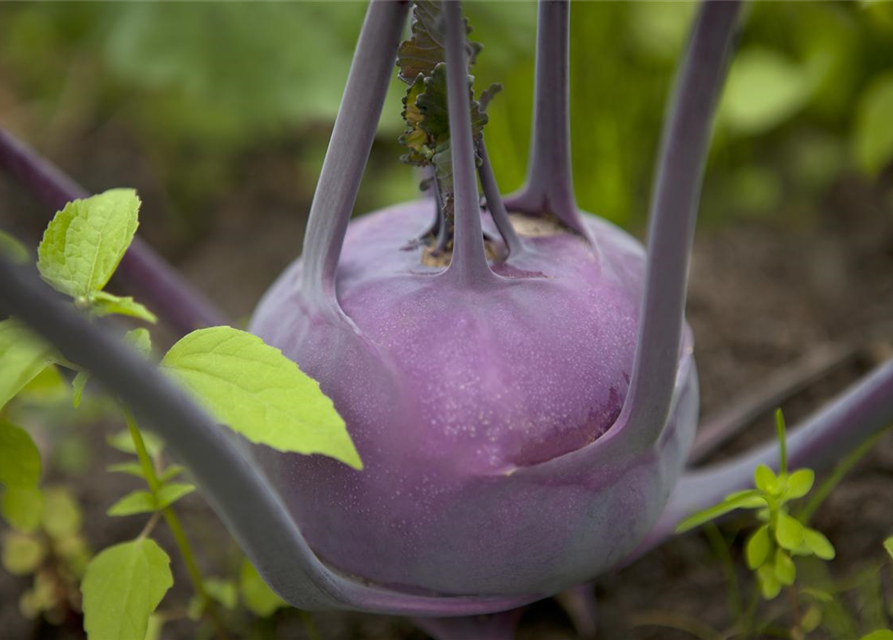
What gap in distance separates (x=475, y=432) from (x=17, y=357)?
280mm

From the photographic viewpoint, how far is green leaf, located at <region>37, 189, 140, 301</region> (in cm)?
61

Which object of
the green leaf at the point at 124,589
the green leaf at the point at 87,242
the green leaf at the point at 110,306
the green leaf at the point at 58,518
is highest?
the green leaf at the point at 87,242

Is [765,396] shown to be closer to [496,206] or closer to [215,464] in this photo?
[496,206]

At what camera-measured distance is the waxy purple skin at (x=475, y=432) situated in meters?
0.60

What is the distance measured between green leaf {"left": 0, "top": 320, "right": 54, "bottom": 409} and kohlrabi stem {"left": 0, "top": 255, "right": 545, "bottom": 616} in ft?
0.13

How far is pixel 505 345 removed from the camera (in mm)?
609

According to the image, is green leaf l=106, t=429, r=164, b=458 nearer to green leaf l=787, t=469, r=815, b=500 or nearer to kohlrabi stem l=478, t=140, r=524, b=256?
kohlrabi stem l=478, t=140, r=524, b=256

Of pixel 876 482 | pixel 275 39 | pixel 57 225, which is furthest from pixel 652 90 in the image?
pixel 57 225

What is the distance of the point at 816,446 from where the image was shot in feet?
2.47

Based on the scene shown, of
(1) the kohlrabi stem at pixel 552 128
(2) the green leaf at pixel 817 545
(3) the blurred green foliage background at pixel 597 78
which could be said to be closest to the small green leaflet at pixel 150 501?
(1) the kohlrabi stem at pixel 552 128

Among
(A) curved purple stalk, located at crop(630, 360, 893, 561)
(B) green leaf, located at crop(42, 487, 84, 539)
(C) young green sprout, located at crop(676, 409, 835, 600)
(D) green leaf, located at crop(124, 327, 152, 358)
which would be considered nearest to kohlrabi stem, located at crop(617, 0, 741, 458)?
(C) young green sprout, located at crop(676, 409, 835, 600)

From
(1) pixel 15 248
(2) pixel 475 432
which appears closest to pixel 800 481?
(2) pixel 475 432

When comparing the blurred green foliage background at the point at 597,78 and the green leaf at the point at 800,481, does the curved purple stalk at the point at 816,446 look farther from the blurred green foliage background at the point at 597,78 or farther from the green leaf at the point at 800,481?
the blurred green foliage background at the point at 597,78

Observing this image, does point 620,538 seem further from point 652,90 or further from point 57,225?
point 652,90
